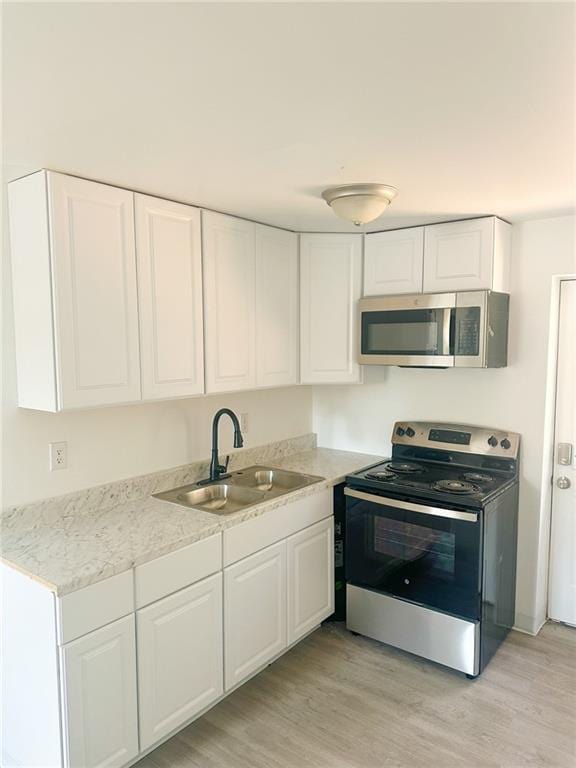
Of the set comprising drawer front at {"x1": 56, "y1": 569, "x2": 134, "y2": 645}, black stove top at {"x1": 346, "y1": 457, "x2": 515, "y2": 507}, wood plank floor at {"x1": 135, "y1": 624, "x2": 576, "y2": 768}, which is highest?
black stove top at {"x1": 346, "y1": 457, "x2": 515, "y2": 507}

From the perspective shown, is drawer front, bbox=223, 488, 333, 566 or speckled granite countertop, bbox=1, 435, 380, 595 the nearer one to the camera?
speckled granite countertop, bbox=1, 435, 380, 595

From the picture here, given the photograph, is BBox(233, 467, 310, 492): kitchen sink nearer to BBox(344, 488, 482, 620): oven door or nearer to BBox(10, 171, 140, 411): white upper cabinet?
BBox(344, 488, 482, 620): oven door

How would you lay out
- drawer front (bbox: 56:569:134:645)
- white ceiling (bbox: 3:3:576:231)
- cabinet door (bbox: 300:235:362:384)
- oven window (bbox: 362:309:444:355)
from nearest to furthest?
white ceiling (bbox: 3:3:576:231) → drawer front (bbox: 56:569:134:645) → oven window (bbox: 362:309:444:355) → cabinet door (bbox: 300:235:362:384)

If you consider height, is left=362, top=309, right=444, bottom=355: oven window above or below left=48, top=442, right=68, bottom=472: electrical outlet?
above

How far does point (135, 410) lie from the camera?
2561mm

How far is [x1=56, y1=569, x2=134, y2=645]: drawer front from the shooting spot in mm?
Result: 1681

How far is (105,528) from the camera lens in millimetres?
2166

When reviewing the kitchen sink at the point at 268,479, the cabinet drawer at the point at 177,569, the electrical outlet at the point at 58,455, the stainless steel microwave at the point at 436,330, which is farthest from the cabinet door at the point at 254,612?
the stainless steel microwave at the point at 436,330

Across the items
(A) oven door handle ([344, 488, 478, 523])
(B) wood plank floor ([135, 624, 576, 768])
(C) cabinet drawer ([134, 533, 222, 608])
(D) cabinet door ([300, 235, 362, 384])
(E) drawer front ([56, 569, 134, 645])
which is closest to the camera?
(E) drawer front ([56, 569, 134, 645])

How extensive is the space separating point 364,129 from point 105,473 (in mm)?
1799

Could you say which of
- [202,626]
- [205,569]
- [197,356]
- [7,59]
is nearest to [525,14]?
[7,59]

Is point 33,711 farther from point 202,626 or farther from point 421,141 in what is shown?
point 421,141

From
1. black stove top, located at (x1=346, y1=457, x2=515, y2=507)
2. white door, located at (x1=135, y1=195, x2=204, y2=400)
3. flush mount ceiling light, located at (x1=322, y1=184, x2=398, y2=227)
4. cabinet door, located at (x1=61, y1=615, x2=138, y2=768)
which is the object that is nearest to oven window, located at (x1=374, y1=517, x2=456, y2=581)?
black stove top, located at (x1=346, y1=457, x2=515, y2=507)

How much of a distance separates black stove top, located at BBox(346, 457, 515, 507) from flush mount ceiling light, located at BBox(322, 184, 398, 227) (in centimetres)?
136
